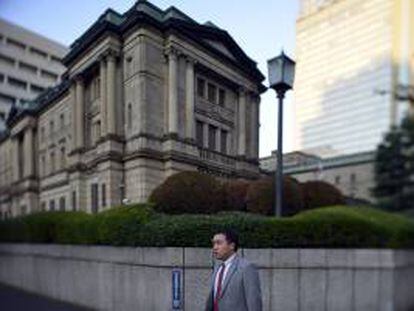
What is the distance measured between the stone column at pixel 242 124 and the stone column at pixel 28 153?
6.22 feet

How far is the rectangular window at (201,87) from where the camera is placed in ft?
12.3

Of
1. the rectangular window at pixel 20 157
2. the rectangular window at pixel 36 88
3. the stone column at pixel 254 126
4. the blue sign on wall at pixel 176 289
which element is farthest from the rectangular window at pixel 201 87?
the blue sign on wall at pixel 176 289

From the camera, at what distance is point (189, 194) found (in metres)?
4.26

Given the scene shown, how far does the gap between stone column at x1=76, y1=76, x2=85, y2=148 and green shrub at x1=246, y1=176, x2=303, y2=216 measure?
4.86ft

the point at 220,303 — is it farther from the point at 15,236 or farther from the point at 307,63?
the point at 15,236

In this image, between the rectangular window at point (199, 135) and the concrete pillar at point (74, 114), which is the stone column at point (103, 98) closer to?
the concrete pillar at point (74, 114)

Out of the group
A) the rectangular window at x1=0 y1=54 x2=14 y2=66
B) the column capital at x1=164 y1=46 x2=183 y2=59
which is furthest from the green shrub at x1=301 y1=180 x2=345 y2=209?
the rectangular window at x1=0 y1=54 x2=14 y2=66

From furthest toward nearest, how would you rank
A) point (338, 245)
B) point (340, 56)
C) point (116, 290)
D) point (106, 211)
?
point (116, 290) → point (338, 245) → point (106, 211) → point (340, 56)

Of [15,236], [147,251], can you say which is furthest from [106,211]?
[147,251]

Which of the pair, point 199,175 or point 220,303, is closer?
point 220,303

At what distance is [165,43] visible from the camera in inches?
144

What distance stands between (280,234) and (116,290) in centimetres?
276

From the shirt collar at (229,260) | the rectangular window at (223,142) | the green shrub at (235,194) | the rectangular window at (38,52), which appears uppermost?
the rectangular window at (38,52)

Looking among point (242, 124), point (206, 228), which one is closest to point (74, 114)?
point (242, 124)
